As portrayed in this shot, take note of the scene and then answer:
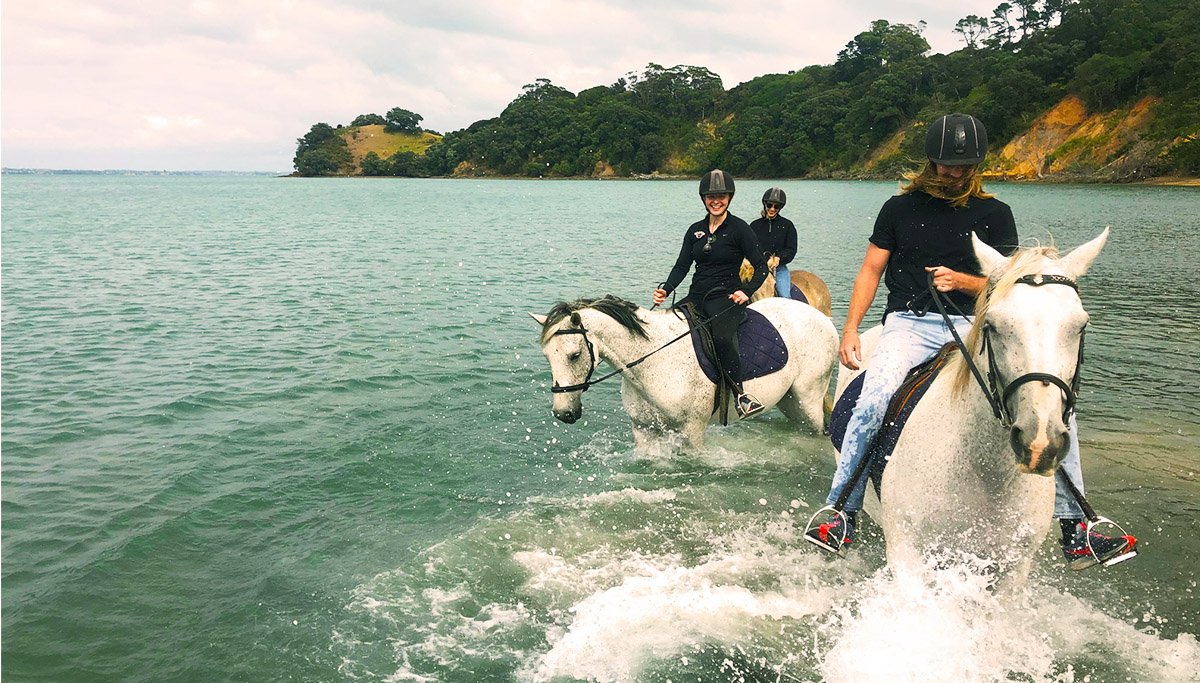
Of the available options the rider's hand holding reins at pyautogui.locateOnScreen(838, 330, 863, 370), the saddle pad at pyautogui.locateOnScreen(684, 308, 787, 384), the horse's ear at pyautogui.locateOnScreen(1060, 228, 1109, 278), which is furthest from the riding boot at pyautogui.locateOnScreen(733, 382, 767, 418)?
the horse's ear at pyautogui.locateOnScreen(1060, 228, 1109, 278)

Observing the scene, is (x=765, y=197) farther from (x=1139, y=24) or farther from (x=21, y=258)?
(x=1139, y=24)

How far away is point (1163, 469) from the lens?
27.6 ft

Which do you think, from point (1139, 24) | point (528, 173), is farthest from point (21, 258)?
point (528, 173)

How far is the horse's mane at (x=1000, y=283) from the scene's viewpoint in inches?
135

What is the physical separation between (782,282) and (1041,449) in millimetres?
9082

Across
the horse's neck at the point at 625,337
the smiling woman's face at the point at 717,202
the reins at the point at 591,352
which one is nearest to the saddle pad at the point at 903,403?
the reins at the point at 591,352

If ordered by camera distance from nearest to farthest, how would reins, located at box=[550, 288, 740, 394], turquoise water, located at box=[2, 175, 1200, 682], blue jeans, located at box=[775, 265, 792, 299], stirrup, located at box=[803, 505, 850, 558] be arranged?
1. stirrup, located at box=[803, 505, 850, 558]
2. turquoise water, located at box=[2, 175, 1200, 682]
3. reins, located at box=[550, 288, 740, 394]
4. blue jeans, located at box=[775, 265, 792, 299]

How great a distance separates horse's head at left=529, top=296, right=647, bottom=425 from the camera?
24.1 ft

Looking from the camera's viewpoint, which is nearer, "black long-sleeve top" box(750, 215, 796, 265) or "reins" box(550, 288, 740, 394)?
"reins" box(550, 288, 740, 394)

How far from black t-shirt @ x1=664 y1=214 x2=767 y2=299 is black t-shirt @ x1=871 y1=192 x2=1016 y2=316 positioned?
3.12 meters

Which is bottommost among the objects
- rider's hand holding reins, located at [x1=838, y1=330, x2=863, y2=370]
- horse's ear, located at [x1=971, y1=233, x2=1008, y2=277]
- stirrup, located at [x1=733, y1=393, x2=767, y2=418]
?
stirrup, located at [x1=733, y1=393, x2=767, y2=418]

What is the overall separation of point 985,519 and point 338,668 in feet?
14.5

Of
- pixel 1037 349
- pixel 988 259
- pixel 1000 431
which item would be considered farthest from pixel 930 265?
pixel 1037 349

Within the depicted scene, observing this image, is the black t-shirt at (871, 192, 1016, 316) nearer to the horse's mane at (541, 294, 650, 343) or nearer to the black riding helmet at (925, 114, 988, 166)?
the black riding helmet at (925, 114, 988, 166)
